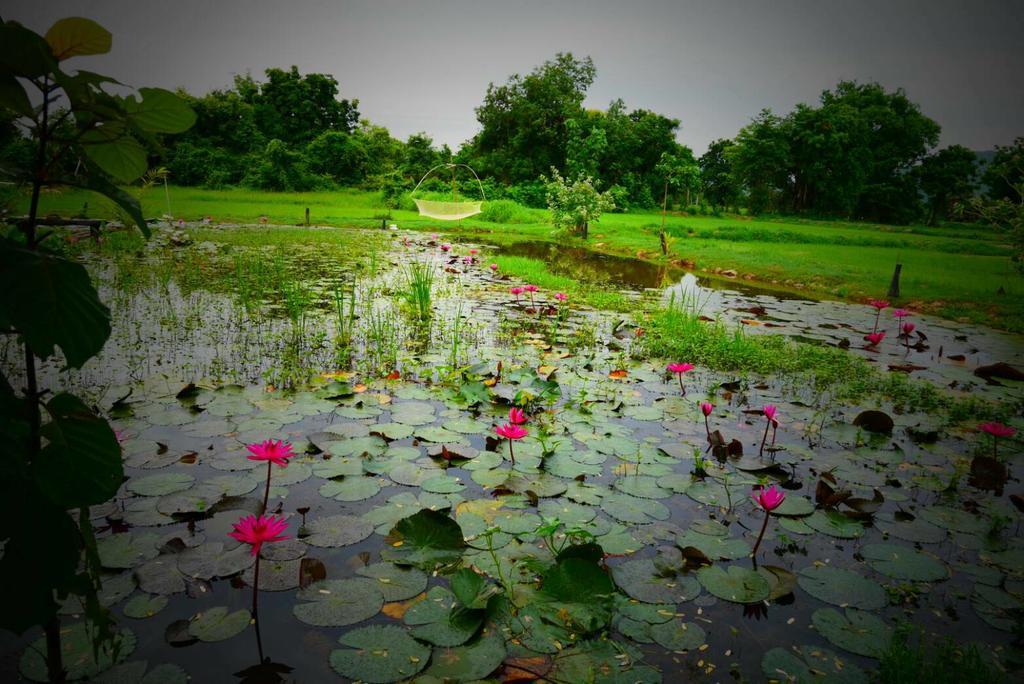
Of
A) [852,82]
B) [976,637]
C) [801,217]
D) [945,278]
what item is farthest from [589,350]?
[852,82]

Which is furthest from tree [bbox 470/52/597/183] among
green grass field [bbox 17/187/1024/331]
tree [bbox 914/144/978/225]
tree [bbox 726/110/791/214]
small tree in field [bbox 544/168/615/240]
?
tree [bbox 914/144/978/225]

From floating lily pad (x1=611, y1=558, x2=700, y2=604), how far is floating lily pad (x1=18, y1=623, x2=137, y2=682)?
4.72 feet

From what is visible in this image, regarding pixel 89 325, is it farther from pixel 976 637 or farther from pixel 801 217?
pixel 801 217

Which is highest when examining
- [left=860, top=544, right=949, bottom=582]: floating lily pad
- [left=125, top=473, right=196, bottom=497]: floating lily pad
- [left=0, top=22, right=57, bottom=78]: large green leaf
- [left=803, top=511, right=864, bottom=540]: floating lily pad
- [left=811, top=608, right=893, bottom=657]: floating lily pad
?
[left=0, top=22, right=57, bottom=78]: large green leaf

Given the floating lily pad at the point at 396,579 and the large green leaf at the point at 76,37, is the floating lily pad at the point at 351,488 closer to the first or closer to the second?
the floating lily pad at the point at 396,579

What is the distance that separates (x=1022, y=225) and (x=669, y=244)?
6.64 m

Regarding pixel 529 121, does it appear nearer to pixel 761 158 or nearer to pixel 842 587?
pixel 761 158

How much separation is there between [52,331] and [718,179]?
1574 inches

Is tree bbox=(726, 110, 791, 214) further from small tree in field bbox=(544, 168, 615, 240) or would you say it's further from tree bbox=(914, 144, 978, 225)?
small tree in field bbox=(544, 168, 615, 240)

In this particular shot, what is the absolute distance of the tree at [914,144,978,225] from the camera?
27684 mm

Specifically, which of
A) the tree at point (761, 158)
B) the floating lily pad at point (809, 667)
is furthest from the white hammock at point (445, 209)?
the tree at point (761, 158)

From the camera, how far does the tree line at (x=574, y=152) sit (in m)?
25.0

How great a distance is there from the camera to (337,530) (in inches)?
80.0

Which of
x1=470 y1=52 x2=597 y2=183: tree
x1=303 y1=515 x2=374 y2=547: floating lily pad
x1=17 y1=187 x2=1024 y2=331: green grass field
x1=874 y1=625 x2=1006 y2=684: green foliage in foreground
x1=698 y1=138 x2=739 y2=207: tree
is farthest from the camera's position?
x1=698 y1=138 x2=739 y2=207: tree
